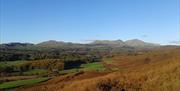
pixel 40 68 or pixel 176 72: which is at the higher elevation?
pixel 176 72

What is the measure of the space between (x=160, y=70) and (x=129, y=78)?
2.93m

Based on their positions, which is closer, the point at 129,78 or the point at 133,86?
the point at 133,86

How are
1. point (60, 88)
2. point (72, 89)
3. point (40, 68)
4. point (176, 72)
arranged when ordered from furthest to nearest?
point (40, 68), point (60, 88), point (72, 89), point (176, 72)

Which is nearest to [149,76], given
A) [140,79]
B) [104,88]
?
[140,79]

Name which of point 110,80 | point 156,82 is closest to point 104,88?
point 110,80

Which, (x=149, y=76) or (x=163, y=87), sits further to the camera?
(x=149, y=76)

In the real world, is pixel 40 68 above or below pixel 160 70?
below

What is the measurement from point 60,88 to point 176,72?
11.1 meters

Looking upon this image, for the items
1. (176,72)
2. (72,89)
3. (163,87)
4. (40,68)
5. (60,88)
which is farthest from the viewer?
(40,68)

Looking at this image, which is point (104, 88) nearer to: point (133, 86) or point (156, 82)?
point (133, 86)

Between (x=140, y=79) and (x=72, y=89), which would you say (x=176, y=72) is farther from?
(x=72, y=89)

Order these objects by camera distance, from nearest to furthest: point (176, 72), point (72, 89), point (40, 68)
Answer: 1. point (176, 72)
2. point (72, 89)
3. point (40, 68)

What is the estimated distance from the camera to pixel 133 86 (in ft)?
78.9

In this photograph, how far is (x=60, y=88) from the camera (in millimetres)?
→ 27984
